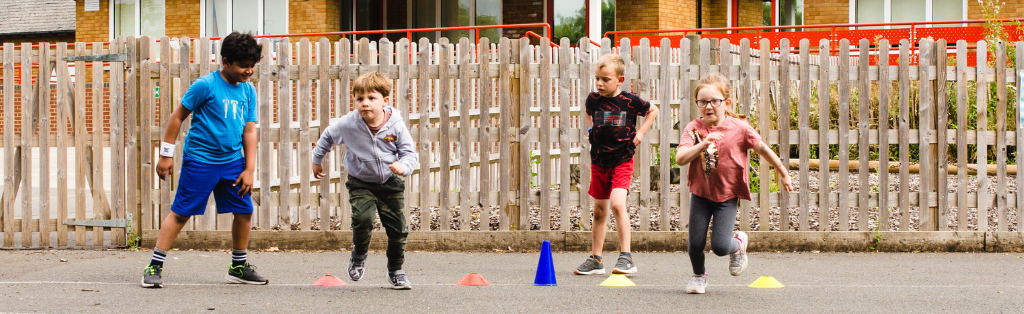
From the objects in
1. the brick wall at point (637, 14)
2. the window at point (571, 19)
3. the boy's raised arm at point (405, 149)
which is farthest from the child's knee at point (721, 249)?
the brick wall at point (637, 14)

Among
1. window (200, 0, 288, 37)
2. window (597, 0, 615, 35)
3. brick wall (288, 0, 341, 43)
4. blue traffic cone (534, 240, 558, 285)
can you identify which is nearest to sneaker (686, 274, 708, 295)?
blue traffic cone (534, 240, 558, 285)

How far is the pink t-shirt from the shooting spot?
4980 millimetres

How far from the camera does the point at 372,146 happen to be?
5129 millimetres

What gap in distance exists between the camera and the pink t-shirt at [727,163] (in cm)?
498

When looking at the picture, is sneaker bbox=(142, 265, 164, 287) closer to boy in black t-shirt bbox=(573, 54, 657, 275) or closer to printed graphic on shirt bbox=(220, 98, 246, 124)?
printed graphic on shirt bbox=(220, 98, 246, 124)

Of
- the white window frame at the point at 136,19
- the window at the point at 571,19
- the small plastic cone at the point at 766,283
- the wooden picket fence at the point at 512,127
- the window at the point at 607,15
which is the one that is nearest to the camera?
the small plastic cone at the point at 766,283

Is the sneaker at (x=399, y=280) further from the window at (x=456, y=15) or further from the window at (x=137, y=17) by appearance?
the window at (x=137, y=17)

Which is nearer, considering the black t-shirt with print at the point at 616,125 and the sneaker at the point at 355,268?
the sneaker at the point at 355,268

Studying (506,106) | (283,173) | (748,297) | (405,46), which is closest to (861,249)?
(748,297)

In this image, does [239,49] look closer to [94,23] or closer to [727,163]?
[727,163]

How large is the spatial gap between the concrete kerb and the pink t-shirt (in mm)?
1985

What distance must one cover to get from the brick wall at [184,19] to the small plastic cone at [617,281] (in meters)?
16.6

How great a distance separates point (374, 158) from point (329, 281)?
2.75ft

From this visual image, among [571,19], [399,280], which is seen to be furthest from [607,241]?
[571,19]
